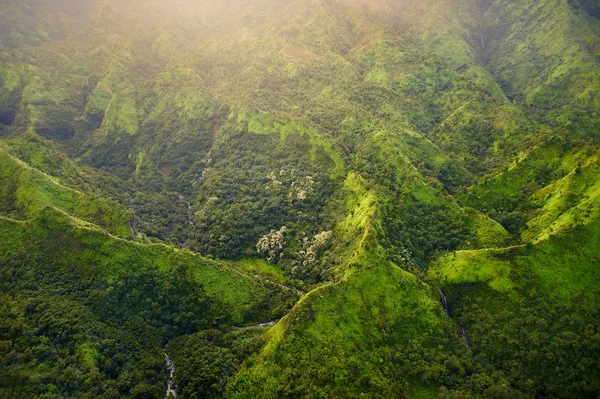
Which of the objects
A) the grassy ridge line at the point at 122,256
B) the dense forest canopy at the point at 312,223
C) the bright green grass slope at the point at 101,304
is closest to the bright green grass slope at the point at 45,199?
the dense forest canopy at the point at 312,223

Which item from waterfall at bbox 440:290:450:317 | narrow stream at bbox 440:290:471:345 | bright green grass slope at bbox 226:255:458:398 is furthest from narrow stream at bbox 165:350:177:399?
waterfall at bbox 440:290:450:317

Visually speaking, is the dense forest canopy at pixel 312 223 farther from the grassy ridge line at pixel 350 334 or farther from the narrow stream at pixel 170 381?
the narrow stream at pixel 170 381

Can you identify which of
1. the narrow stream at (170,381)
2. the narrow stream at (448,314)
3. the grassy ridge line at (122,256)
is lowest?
the narrow stream at (170,381)

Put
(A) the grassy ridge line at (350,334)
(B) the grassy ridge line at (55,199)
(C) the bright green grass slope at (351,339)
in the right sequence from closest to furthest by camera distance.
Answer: (C) the bright green grass slope at (351,339) < (A) the grassy ridge line at (350,334) < (B) the grassy ridge line at (55,199)

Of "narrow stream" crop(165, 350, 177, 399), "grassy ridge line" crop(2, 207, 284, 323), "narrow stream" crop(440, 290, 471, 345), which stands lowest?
"narrow stream" crop(165, 350, 177, 399)

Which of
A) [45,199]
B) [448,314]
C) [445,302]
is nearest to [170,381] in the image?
[45,199]

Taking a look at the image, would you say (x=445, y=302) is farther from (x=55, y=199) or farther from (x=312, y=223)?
(x=55, y=199)

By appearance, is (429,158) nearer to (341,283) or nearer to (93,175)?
(341,283)

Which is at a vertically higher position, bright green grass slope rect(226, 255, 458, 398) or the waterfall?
the waterfall

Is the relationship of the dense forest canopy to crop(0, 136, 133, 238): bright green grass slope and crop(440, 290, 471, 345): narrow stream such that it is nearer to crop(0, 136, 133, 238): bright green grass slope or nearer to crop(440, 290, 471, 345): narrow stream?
crop(0, 136, 133, 238): bright green grass slope
